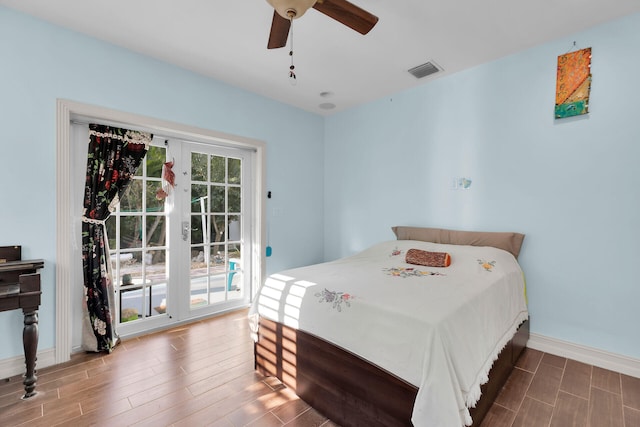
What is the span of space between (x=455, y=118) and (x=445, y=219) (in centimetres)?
106

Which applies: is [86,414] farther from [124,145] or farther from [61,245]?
[124,145]

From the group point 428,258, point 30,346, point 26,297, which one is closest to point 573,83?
A: point 428,258

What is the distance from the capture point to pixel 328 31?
226 centimetres

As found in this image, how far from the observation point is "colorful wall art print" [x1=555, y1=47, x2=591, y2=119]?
7.60 ft

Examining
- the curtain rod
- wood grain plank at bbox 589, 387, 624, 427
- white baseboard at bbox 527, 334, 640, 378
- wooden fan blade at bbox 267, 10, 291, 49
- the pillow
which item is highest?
wooden fan blade at bbox 267, 10, 291, 49

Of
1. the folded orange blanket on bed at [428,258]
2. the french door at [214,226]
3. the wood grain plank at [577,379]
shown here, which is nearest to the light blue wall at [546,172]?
the wood grain plank at [577,379]

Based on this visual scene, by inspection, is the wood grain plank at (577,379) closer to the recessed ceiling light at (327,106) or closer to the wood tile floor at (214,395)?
the wood tile floor at (214,395)

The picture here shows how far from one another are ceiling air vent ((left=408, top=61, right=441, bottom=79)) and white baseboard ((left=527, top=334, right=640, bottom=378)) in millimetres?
2646

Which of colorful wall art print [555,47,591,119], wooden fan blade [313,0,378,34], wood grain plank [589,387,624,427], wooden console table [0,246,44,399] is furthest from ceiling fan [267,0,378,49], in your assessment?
wood grain plank [589,387,624,427]

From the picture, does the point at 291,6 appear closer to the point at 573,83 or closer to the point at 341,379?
the point at 341,379

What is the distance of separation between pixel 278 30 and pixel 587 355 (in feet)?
10.8

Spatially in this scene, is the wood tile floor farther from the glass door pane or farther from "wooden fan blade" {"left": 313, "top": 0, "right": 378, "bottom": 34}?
"wooden fan blade" {"left": 313, "top": 0, "right": 378, "bottom": 34}

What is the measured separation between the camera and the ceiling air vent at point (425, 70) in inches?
111

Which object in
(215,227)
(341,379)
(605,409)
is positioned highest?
(215,227)
